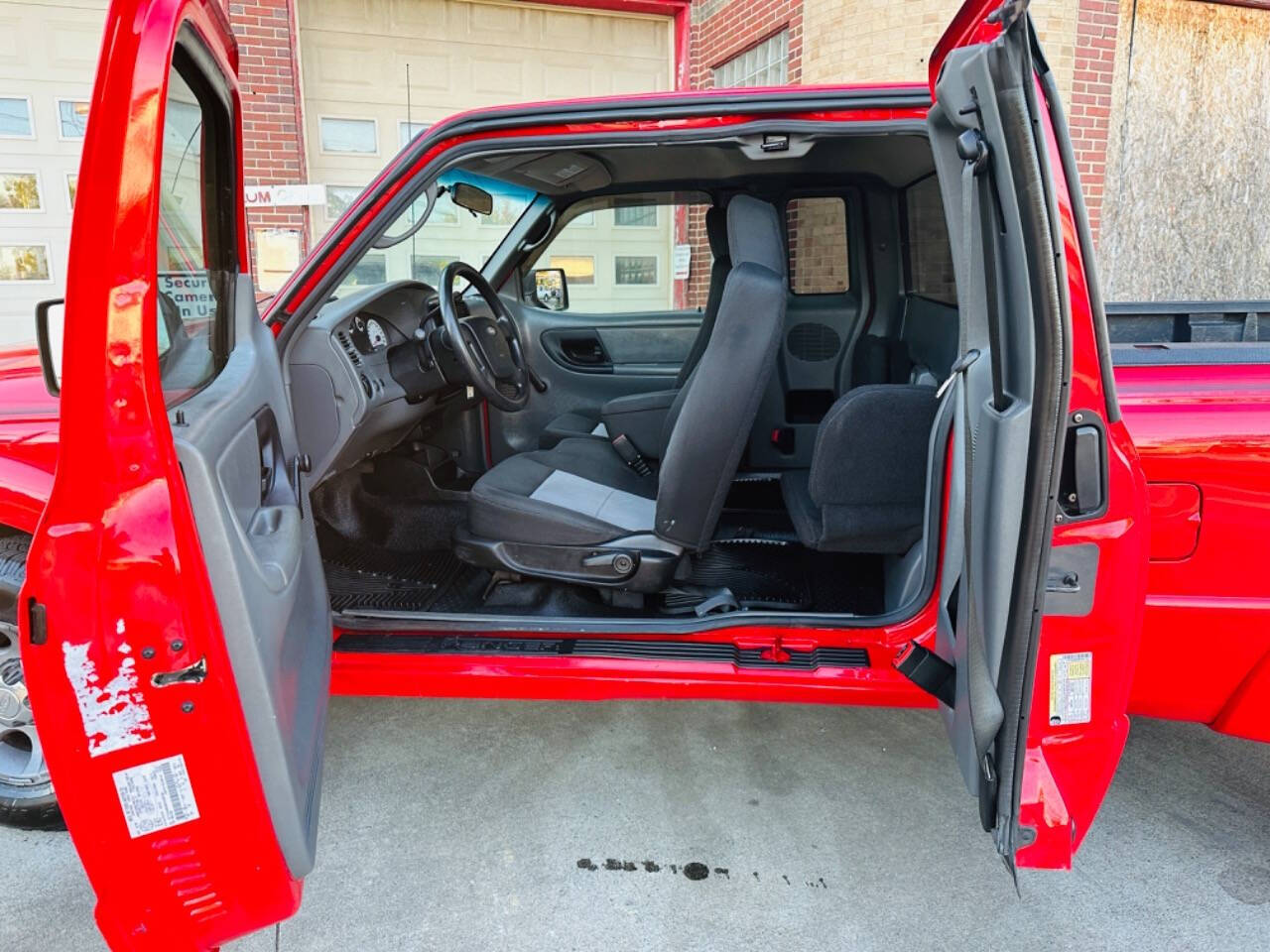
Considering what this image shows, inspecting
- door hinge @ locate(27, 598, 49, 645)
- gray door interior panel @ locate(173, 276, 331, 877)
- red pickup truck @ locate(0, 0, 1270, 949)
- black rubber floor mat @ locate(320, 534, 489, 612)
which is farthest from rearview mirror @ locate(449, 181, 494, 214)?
door hinge @ locate(27, 598, 49, 645)

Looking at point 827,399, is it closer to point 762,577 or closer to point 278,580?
point 762,577

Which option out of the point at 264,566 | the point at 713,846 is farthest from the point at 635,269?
the point at 264,566

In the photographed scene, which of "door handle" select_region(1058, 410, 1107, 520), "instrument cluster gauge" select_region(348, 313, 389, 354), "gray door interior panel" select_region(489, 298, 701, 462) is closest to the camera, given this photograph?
"door handle" select_region(1058, 410, 1107, 520)

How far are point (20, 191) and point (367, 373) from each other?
5021mm

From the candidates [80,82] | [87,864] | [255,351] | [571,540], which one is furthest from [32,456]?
[80,82]

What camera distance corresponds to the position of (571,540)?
85.0 inches

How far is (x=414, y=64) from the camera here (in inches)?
243

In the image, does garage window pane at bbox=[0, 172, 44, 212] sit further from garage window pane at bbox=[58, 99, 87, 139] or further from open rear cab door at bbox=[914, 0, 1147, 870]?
open rear cab door at bbox=[914, 0, 1147, 870]

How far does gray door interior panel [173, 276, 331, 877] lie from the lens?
1.25 m

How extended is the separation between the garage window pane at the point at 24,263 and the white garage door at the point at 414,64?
186cm

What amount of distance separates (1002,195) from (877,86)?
25.7 inches

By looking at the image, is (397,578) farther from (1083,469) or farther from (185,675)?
(1083,469)

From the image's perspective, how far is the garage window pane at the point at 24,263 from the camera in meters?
5.75

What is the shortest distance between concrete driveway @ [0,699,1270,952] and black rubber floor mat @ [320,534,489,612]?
39 cm
